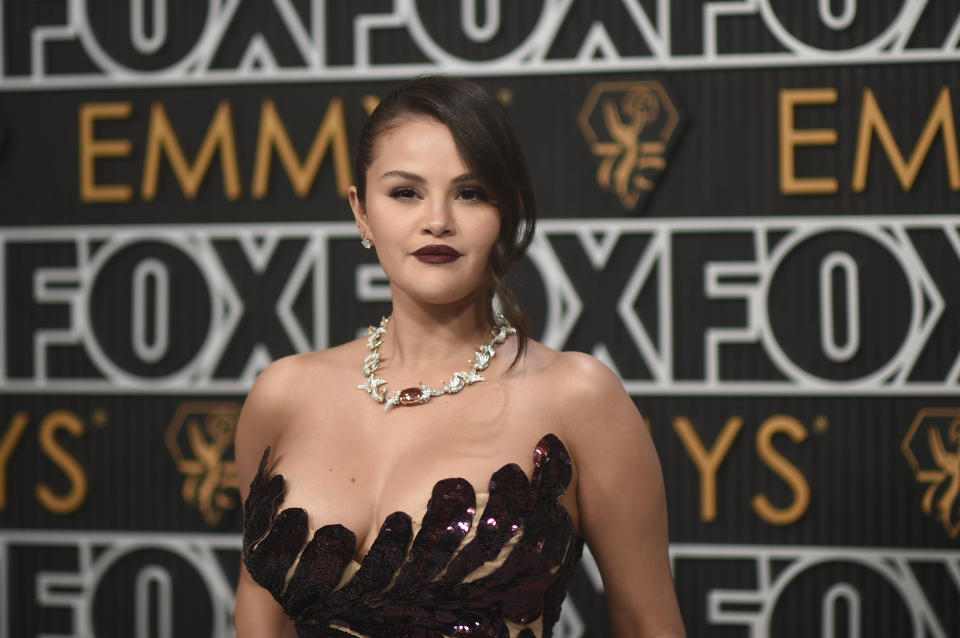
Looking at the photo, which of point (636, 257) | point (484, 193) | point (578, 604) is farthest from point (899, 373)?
point (484, 193)

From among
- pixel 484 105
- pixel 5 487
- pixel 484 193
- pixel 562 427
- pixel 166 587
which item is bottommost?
pixel 166 587

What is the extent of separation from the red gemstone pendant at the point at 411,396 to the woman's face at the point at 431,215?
0.15 meters

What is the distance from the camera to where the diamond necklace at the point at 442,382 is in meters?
1.60

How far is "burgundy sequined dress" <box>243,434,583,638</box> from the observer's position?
4.87 ft

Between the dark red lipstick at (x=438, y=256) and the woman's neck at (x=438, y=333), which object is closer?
the dark red lipstick at (x=438, y=256)

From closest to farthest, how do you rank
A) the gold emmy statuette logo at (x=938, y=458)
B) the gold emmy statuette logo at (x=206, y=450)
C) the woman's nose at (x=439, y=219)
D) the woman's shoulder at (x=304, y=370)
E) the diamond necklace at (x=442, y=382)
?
1. the woman's nose at (x=439, y=219)
2. the diamond necklace at (x=442, y=382)
3. the woman's shoulder at (x=304, y=370)
4. the gold emmy statuette logo at (x=938, y=458)
5. the gold emmy statuette logo at (x=206, y=450)

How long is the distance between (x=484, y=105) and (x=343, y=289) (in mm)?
1537

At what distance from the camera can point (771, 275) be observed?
2.81 metres

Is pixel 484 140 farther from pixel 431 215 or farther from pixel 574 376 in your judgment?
pixel 574 376

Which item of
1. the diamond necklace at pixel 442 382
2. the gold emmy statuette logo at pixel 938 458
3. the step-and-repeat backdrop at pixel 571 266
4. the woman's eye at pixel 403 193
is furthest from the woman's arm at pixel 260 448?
the gold emmy statuette logo at pixel 938 458

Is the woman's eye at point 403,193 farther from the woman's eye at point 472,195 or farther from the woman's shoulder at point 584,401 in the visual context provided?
the woman's shoulder at point 584,401

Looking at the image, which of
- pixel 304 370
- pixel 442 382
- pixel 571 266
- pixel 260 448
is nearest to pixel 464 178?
pixel 442 382

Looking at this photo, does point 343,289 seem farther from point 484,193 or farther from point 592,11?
point 484,193

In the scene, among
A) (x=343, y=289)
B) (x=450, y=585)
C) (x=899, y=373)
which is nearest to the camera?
(x=450, y=585)
